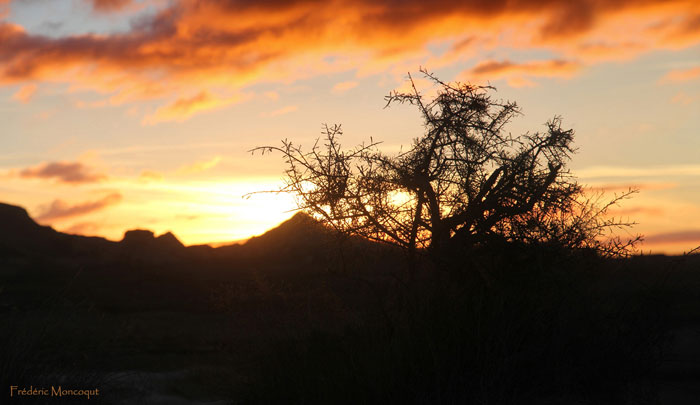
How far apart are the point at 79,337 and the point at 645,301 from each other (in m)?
8.06

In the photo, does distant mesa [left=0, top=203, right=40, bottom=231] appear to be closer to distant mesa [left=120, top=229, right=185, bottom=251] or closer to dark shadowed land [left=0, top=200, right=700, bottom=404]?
distant mesa [left=120, top=229, right=185, bottom=251]

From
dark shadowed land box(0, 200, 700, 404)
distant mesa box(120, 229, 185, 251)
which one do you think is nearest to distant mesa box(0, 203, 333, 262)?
distant mesa box(120, 229, 185, 251)

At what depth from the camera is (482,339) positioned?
7.81m

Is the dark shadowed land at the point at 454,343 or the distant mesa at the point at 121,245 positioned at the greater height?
the distant mesa at the point at 121,245

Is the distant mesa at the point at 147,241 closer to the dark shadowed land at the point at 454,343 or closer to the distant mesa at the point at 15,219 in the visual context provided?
the distant mesa at the point at 15,219

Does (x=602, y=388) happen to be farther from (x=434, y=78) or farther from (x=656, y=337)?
(x=434, y=78)

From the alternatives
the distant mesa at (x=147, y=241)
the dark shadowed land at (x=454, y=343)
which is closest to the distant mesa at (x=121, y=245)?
the distant mesa at (x=147, y=241)

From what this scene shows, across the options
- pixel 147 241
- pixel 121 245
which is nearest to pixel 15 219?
pixel 121 245

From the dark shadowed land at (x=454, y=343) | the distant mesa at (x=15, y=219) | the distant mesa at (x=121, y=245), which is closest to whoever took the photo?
the dark shadowed land at (x=454, y=343)

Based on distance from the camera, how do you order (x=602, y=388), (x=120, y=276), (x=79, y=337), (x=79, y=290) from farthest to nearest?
(x=120, y=276) → (x=79, y=290) → (x=79, y=337) → (x=602, y=388)

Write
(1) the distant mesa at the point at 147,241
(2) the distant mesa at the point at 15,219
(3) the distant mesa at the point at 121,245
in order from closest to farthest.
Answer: (3) the distant mesa at the point at 121,245, (1) the distant mesa at the point at 147,241, (2) the distant mesa at the point at 15,219

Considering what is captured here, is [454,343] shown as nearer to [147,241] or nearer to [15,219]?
[147,241]

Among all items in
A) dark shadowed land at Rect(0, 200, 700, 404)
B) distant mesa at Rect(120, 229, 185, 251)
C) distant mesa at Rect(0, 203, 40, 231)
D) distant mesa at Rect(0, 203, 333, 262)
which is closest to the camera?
dark shadowed land at Rect(0, 200, 700, 404)

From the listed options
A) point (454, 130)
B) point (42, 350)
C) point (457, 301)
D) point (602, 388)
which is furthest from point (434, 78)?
point (42, 350)
